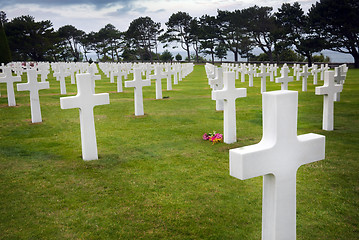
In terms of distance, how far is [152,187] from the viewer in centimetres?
551

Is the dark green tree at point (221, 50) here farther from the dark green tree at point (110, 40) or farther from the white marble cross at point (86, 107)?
the white marble cross at point (86, 107)

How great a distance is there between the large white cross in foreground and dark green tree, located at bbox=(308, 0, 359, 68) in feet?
137

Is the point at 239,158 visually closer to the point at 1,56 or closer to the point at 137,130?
the point at 137,130

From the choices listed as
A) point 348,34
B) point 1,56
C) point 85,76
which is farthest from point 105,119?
point 348,34

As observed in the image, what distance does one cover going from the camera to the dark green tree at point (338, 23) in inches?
1569

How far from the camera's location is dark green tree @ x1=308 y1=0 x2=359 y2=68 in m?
39.8

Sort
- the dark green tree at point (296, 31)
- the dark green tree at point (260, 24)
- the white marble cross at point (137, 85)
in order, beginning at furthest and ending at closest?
the dark green tree at point (260, 24), the dark green tree at point (296, 31), the white marble cross at point (137, 85)

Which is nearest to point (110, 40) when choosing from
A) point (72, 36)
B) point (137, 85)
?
point (72, 36)

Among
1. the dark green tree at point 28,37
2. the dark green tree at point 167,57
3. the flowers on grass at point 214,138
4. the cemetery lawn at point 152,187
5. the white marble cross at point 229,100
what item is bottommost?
the cemetery lawn at point 152,187

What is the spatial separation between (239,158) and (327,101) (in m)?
6.91

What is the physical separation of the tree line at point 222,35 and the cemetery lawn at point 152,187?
107 ft

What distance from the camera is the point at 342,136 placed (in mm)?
8477

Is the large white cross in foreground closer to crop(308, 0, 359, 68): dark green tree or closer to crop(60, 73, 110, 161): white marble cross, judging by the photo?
crop(60, 73, 110, 161): white marble cross

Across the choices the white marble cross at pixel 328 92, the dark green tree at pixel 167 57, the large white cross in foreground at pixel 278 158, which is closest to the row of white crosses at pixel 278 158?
the large white cross in foreground at pixel 278 158
